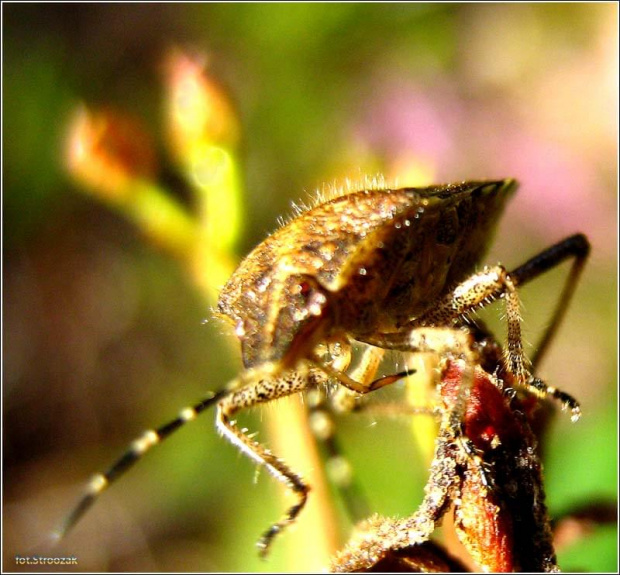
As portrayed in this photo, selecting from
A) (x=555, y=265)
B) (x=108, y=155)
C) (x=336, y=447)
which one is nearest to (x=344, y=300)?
(x=555, y=265)

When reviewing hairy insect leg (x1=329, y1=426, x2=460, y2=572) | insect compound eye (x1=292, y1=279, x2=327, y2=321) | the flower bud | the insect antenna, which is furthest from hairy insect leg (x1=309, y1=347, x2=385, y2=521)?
the flower bud

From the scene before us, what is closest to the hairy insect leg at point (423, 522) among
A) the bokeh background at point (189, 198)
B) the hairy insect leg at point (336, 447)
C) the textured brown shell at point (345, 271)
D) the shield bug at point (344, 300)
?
the shield bug at point (344, 300)

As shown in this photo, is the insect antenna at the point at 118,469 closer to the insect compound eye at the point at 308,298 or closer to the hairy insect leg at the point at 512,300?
the insect compound eye at the point at 308,298

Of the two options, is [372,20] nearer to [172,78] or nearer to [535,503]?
[172,78]

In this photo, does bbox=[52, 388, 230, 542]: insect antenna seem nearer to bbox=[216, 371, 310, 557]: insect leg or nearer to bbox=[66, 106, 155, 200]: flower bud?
bbox=[216, 371, 310, 557]: insect leg

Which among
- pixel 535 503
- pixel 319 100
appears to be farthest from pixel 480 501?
pixel 319 100

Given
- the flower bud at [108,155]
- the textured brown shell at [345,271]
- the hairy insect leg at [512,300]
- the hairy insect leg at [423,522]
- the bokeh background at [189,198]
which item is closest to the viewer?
the hairy insect leg at [423,522]

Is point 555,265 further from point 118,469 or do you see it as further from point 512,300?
point 118,469
